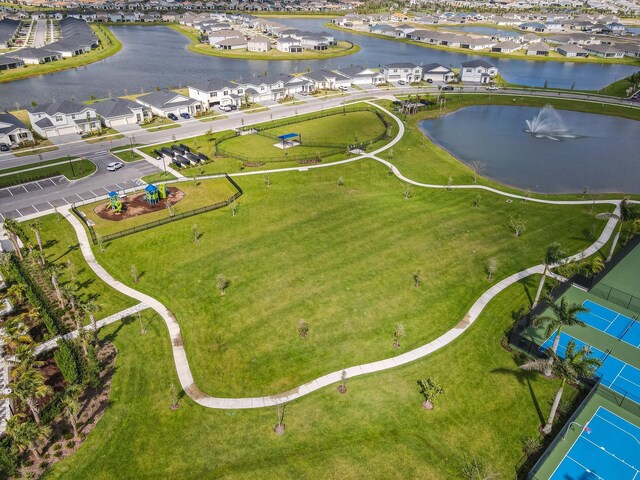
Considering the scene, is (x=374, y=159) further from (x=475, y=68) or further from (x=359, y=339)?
(x=475, y=68)

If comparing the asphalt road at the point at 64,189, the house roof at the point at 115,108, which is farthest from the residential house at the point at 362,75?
the asphalt road at the point at 64,189

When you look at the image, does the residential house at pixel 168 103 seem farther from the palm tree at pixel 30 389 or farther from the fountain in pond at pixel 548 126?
the palm tree at pixel 30 389

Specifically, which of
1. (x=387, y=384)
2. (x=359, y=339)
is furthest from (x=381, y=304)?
(x=387, y=384)

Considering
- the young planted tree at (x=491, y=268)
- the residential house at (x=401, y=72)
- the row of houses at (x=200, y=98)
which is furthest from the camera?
the residential house at (x=401, y=72)

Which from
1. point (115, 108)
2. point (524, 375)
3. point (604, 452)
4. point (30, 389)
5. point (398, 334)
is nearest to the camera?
point (604, 452)

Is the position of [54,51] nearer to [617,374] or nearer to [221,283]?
[221,283]

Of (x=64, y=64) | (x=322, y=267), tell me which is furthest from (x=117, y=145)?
(x=64, y=64)
